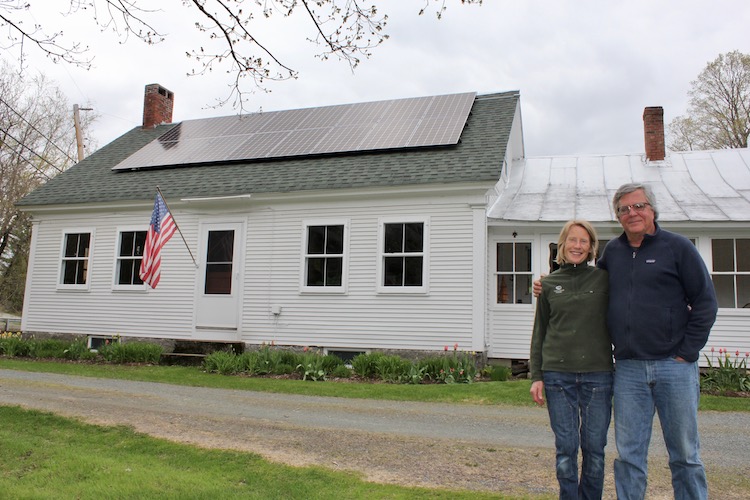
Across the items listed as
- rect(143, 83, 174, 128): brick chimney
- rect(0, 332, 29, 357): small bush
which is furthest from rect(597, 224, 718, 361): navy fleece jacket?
rect(143, 83, 174, 128): brick chimney

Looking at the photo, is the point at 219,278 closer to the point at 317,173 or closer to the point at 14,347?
the point at 317,173

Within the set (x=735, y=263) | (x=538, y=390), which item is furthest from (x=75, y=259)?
(x=735, y=263)

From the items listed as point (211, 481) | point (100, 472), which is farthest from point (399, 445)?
point (100, 472)

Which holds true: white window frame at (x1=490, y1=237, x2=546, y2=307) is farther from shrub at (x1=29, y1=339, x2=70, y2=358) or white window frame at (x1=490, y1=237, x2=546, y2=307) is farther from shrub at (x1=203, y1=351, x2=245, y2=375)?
shrub at (x1=29, y1=339, x2=70, y2=358)

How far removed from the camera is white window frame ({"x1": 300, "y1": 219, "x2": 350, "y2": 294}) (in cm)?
1209

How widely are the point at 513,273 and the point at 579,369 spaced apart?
8.40m

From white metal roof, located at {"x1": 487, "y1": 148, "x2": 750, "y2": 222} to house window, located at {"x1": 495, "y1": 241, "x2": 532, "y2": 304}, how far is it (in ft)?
2.30

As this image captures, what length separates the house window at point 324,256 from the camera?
40.3ft

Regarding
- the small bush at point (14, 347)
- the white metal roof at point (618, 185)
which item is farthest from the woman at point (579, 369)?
the small bush at point (14, 347)

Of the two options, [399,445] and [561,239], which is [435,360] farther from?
[561,239]

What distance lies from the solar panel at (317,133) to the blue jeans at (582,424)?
31.1ft

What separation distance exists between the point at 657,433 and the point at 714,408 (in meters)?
1.91

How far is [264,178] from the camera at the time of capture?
13.3 metres

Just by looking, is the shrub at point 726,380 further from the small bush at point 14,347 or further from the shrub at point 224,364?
the small bush at point 14,347
